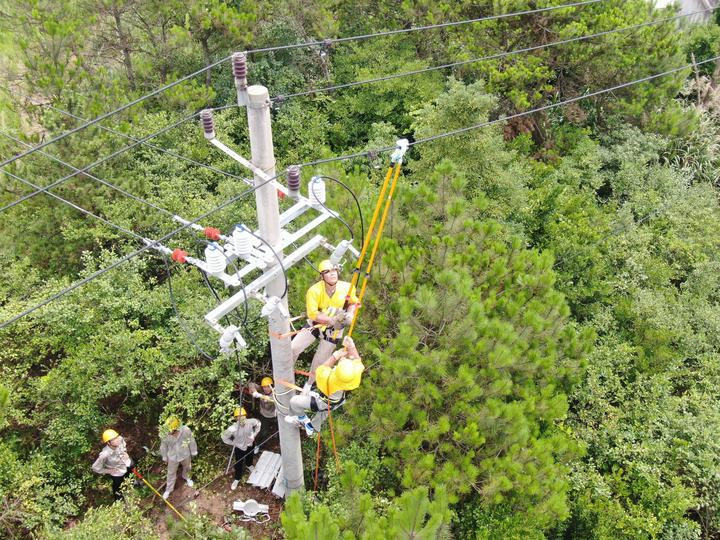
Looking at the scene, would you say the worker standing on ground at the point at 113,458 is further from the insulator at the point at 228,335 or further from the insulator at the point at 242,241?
the insulator at the point at 242,241

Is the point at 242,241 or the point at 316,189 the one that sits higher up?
the point at 316,189

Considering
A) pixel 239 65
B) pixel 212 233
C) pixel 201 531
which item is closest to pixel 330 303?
pixel 212 233

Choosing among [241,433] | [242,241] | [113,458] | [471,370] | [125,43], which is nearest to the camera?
[242,241]

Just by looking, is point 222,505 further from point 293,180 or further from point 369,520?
point 293,180

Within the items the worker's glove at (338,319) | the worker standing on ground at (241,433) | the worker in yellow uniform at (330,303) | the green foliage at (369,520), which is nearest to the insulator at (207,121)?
the worker in yellow uniform at (330,303)

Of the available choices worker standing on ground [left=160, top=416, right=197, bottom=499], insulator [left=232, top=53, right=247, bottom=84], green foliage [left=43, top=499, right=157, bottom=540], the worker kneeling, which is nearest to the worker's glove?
the worker kneeling
